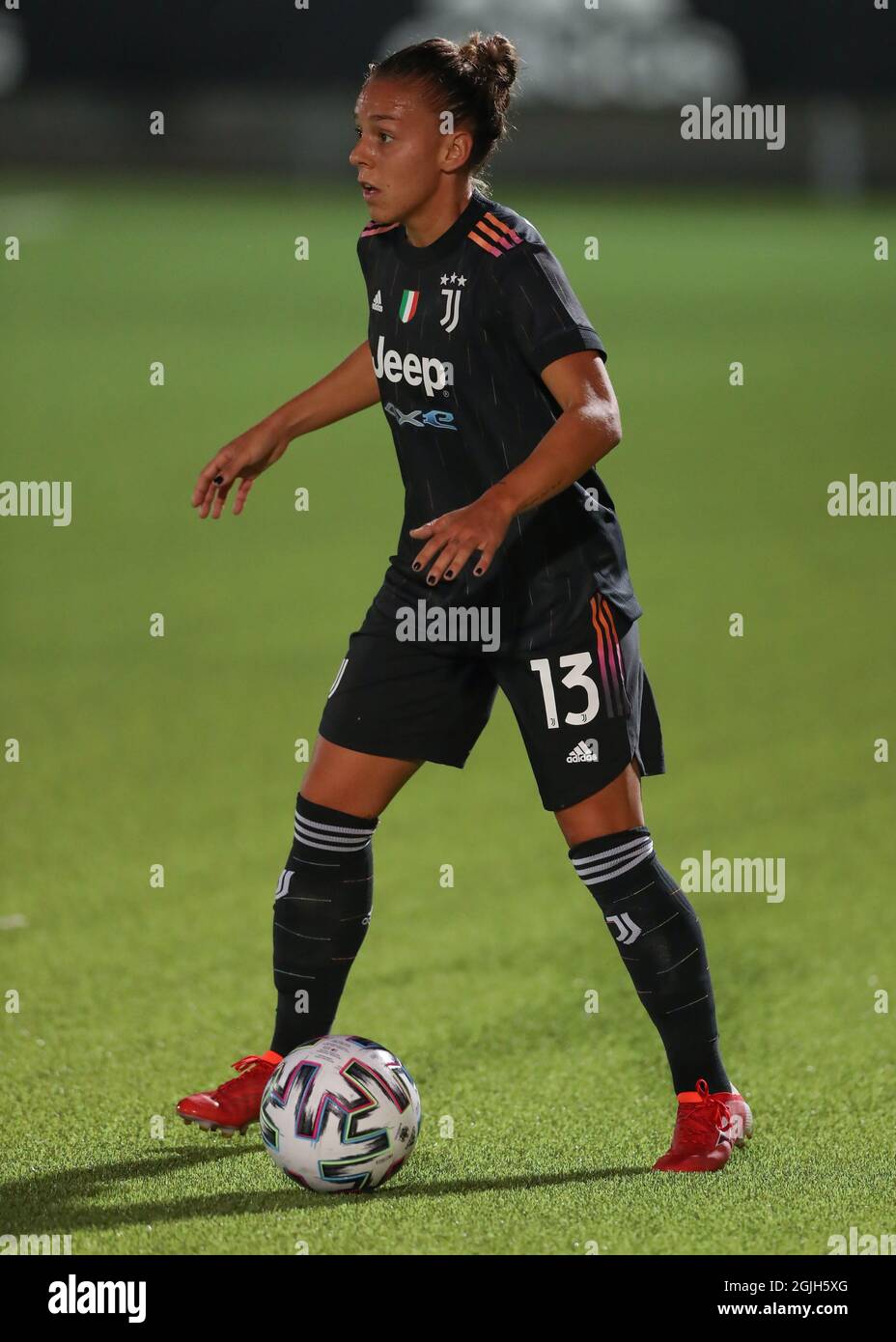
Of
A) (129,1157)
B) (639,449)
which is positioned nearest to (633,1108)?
(129,1157)

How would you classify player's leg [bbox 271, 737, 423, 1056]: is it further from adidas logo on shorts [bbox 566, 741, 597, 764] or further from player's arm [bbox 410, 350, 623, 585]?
player's arm [bbox 410, 350, 623, 585]

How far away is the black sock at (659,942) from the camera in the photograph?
383cm

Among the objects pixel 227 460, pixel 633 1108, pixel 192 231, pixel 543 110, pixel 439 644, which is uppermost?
pixel 543 110

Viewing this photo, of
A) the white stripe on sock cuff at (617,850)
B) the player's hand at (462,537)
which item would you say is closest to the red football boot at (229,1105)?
the white stripe on sock cuff at (617,850)

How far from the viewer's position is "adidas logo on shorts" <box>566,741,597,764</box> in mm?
3793

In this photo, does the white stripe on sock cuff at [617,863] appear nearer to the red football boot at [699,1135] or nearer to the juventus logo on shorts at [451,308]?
the red football boot at [699,1135]

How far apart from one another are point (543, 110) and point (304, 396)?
2678cm

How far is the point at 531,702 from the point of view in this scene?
3842 millimetres

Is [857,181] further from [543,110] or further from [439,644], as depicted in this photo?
[439,644]

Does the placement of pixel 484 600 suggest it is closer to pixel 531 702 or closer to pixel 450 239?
pixel 531 702

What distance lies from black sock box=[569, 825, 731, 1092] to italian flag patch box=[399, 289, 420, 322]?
3.70 ft

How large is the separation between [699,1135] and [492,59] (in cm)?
221

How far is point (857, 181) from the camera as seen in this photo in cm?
3041

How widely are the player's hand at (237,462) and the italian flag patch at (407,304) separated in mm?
491
